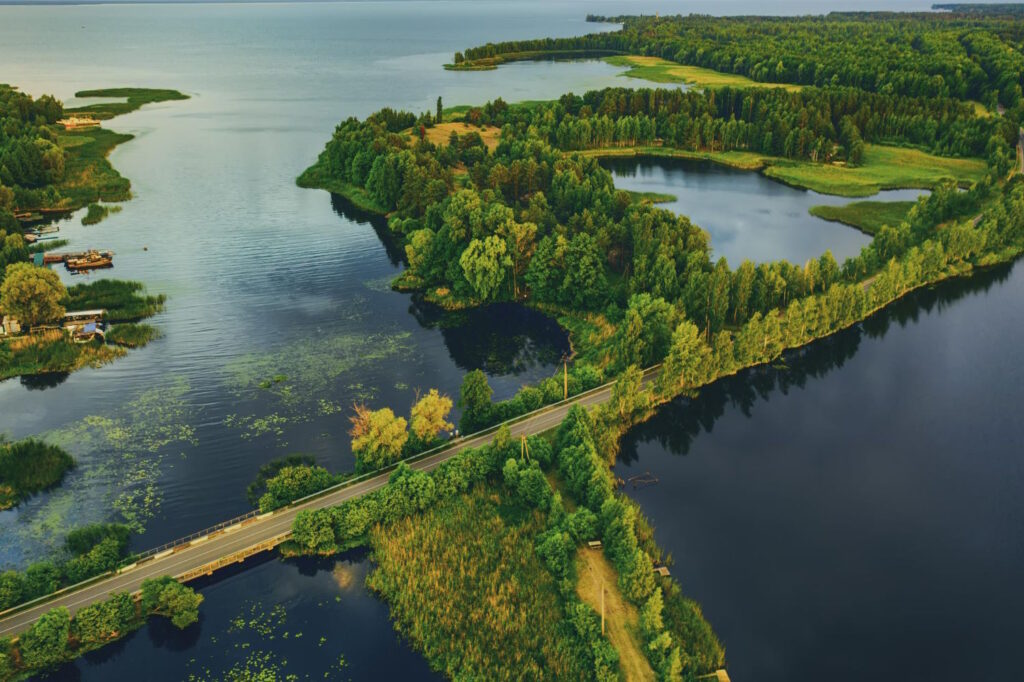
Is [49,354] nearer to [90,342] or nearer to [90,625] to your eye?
[90,342]

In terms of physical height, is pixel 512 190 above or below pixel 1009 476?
above

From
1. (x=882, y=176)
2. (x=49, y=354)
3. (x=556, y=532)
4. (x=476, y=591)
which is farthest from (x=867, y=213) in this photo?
(x=49, y=354)

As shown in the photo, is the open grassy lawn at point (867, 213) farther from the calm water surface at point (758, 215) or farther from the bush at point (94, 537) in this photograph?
the bush at point (94, 537)

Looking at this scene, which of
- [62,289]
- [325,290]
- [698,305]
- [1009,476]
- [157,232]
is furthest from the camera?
[157,232]

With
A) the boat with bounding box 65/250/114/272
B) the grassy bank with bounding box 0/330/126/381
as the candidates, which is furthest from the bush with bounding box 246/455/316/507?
the boat with bounding box 65/250/114/272

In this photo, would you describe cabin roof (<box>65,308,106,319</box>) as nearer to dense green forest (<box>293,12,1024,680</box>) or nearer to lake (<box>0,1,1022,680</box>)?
lake (<box>0,1,1022,680</box>)

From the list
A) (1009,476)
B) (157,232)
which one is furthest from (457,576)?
(157,232)

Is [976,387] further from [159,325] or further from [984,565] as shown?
[159,325]

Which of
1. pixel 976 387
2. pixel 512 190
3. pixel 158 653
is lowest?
pixel 158 653
